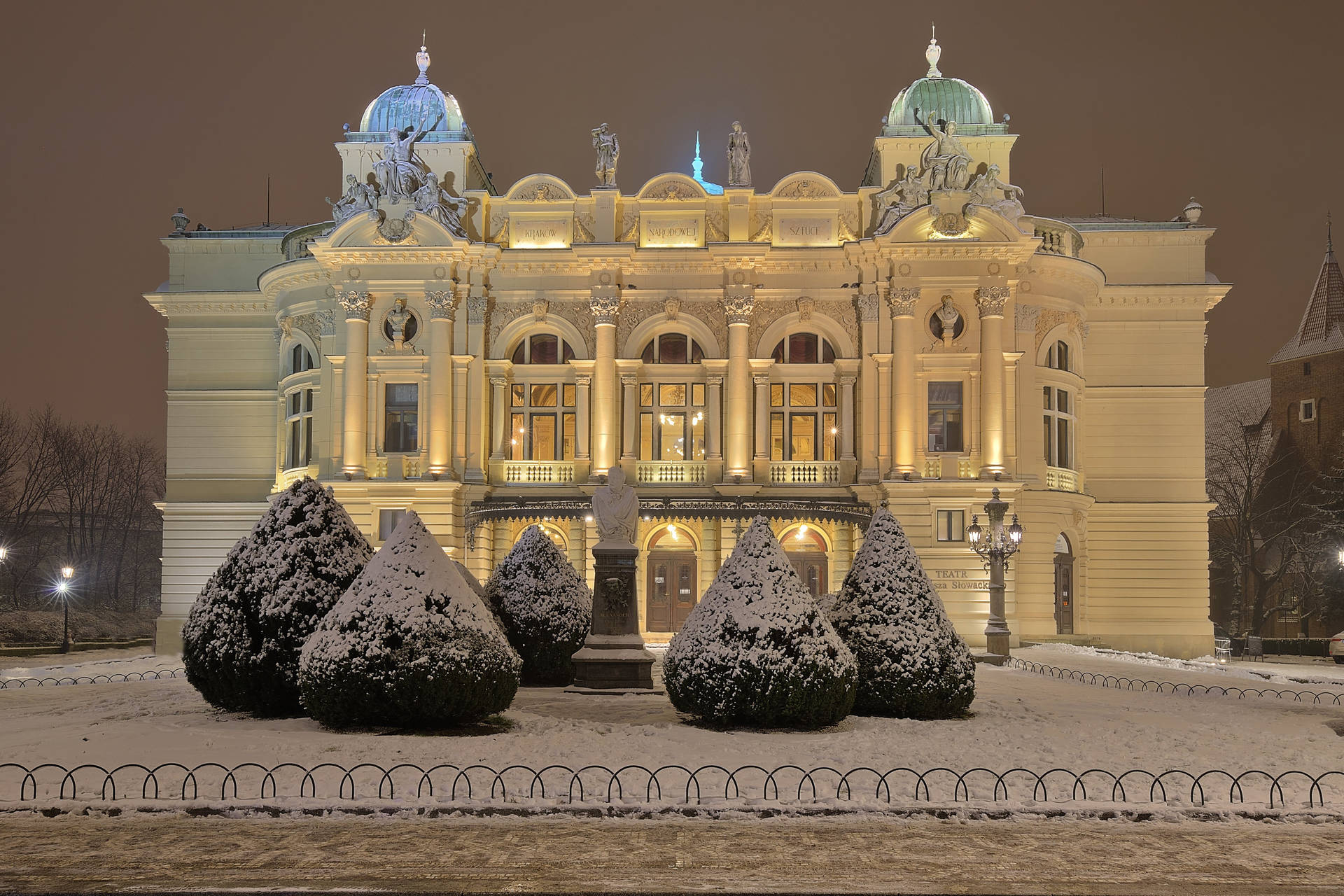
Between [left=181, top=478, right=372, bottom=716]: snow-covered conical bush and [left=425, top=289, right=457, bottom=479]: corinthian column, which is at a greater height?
[left=425, top=289, right=457, bottom=479]: corinthian column

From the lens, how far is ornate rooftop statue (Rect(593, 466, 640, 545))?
22531mm

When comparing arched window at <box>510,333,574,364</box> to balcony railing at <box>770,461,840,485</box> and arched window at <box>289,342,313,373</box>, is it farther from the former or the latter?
balcony railing at <box>770,461,840,485</box>

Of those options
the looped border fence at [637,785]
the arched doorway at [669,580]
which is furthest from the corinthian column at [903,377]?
the looped border fence at [637,785]

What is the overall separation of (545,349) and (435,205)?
19.0ft

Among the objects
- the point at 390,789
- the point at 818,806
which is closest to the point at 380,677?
the point at 390,789

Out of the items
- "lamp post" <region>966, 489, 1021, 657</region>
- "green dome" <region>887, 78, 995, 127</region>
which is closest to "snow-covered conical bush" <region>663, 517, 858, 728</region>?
"lamp post" <region>966, 489, 1021, 657</region>

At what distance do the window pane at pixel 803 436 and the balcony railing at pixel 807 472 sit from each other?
0.80 meters

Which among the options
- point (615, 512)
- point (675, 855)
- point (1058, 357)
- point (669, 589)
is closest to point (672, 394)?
point (669, 589)

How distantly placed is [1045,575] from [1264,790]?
26.6m

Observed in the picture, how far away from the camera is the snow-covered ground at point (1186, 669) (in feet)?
92.6

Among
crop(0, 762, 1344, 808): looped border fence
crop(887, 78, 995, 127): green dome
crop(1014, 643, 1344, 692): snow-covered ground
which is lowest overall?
crop(1014, 643, 1344, 692): snow-covered ground

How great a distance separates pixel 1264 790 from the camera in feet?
43.3

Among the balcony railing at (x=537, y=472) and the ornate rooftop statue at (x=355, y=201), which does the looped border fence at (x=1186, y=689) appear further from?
the ornate rooftop statue at (x=355, y=201)

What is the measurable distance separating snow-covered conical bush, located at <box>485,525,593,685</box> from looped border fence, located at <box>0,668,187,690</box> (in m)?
7.30
